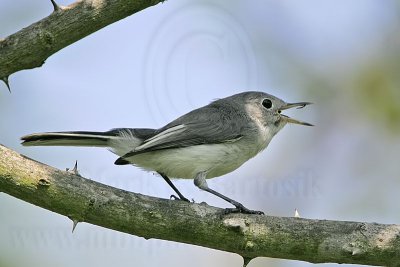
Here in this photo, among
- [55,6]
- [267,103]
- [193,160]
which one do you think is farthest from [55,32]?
[267,103]

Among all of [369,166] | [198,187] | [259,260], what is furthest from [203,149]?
[369,166]

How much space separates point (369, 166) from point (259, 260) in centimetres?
162

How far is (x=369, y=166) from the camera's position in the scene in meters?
6.99

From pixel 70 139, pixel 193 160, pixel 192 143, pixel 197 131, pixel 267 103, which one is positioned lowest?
pixel 70 139

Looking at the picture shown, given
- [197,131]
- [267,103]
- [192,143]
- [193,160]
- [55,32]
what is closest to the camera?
[55,32]

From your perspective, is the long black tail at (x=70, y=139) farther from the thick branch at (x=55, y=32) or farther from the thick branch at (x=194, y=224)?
the thick branch at (x=194, y=224)

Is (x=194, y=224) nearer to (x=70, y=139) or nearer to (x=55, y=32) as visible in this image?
(x=70, y=139)

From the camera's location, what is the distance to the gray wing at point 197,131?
195 inches

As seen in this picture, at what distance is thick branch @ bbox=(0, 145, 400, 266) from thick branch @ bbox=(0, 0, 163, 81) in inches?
24.0

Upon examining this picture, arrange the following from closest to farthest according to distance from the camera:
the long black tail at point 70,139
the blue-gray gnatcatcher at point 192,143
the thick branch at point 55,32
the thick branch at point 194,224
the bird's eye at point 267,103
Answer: the thick branch at point 194,224
the thick branch at point 55,32
the long black tail at point 70,139
the blue-gray gnatcatcher at point 192,143
the bird's eye at point 267,103

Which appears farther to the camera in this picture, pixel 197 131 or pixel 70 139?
pixel 197 131

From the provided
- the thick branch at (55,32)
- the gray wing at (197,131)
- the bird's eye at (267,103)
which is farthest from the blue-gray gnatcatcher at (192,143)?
the thick branch at (55,32)

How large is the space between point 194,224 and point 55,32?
1.41m

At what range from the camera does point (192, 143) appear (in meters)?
5.09
